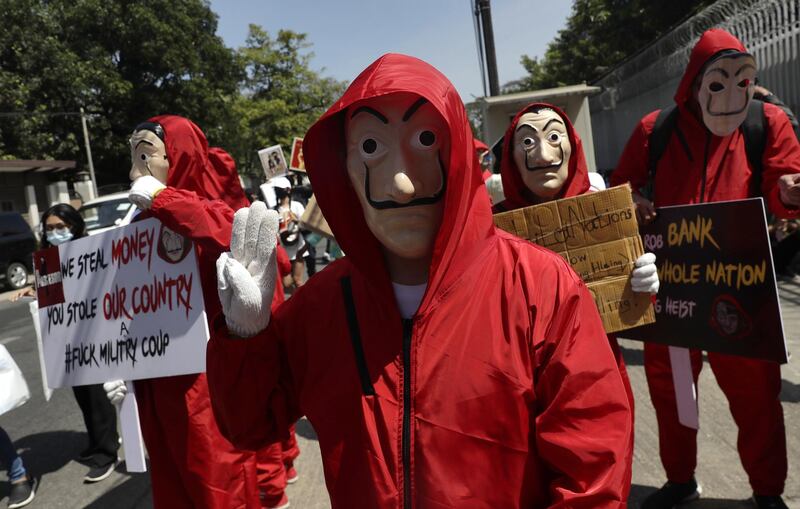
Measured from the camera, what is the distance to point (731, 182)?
2826 millimetres

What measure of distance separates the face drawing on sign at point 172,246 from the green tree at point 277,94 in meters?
34.5

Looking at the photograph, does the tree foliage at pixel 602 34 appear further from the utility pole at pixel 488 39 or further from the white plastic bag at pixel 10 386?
the white plastic bag at pixel 10 386

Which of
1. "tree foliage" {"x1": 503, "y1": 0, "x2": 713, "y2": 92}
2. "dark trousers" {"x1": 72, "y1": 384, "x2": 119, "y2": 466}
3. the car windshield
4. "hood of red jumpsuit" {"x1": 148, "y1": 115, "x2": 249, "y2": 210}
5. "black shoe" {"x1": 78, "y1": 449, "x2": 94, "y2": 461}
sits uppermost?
"tree foliage" {"x1": 503, "y1": 0, "x2": 713, "y2": 92}

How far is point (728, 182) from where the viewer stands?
9.28 feet

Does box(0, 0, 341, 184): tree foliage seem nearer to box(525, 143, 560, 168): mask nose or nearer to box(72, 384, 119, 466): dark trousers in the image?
box(72, 384, 119, 466): dark trousers

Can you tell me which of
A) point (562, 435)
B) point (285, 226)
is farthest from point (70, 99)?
point (562, 435)

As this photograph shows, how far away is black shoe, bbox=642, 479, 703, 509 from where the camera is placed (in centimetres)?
302

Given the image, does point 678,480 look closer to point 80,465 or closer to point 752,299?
point 752,299

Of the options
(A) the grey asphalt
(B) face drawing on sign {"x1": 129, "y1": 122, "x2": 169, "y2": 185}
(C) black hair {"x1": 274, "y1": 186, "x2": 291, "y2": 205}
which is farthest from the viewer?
(C) black hair {"x1": 274, "y1": 186, "x2": 291, "y2": 205}

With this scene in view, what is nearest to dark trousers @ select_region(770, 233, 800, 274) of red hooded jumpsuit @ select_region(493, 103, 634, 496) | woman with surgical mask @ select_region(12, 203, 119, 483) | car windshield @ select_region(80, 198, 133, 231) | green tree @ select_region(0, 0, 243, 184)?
red hooded jumpsuit @ select_region(493, 103, 634, 496)

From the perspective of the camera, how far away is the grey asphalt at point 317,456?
3270 millimetres

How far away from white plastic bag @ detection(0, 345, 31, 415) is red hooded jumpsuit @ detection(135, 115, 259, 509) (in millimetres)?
1279

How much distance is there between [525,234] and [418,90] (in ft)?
3.86

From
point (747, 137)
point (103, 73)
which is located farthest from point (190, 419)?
point (103, 73)
